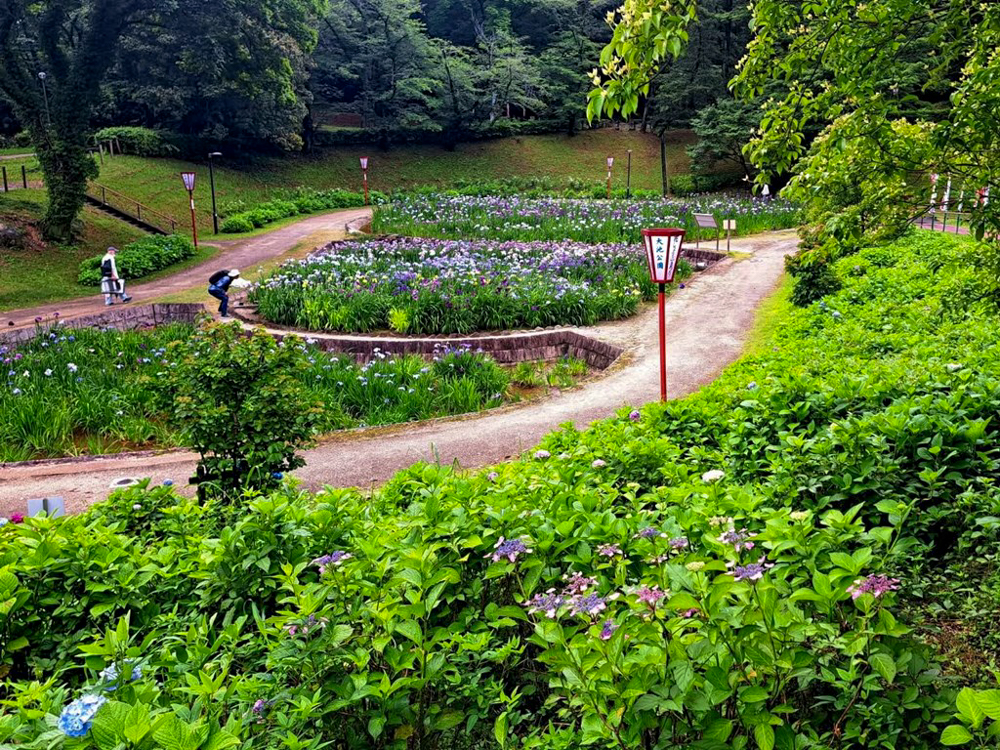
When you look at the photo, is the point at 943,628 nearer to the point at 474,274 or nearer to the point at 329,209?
the point at 474,274

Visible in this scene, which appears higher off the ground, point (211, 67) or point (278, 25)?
point (278, 25)

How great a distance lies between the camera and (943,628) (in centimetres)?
279

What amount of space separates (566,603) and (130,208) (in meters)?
28.8

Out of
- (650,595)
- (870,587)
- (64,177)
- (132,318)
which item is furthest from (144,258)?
(870,587)

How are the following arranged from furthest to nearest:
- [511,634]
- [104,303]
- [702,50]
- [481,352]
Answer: [702,50]
[104,303]
[481,352]
[511,634]

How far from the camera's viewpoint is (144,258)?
19750 mm

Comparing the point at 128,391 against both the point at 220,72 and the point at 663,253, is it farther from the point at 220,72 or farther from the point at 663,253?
the point at 220,72

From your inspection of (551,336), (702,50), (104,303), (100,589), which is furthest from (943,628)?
(702,50)

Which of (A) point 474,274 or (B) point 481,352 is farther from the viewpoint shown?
(A) point 474,274

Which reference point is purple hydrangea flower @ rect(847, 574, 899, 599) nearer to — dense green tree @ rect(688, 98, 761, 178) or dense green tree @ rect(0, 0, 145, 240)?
dense green tree @ rect(0, 0, 145, 240)

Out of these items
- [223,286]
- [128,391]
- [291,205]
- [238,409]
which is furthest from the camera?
[291,205]

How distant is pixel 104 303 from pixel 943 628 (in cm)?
1720

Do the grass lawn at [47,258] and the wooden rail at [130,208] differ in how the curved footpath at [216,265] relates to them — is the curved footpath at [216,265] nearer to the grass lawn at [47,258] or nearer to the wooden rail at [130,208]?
the grass lawn at [47,258]

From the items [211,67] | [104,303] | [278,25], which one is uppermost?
[278,25]
